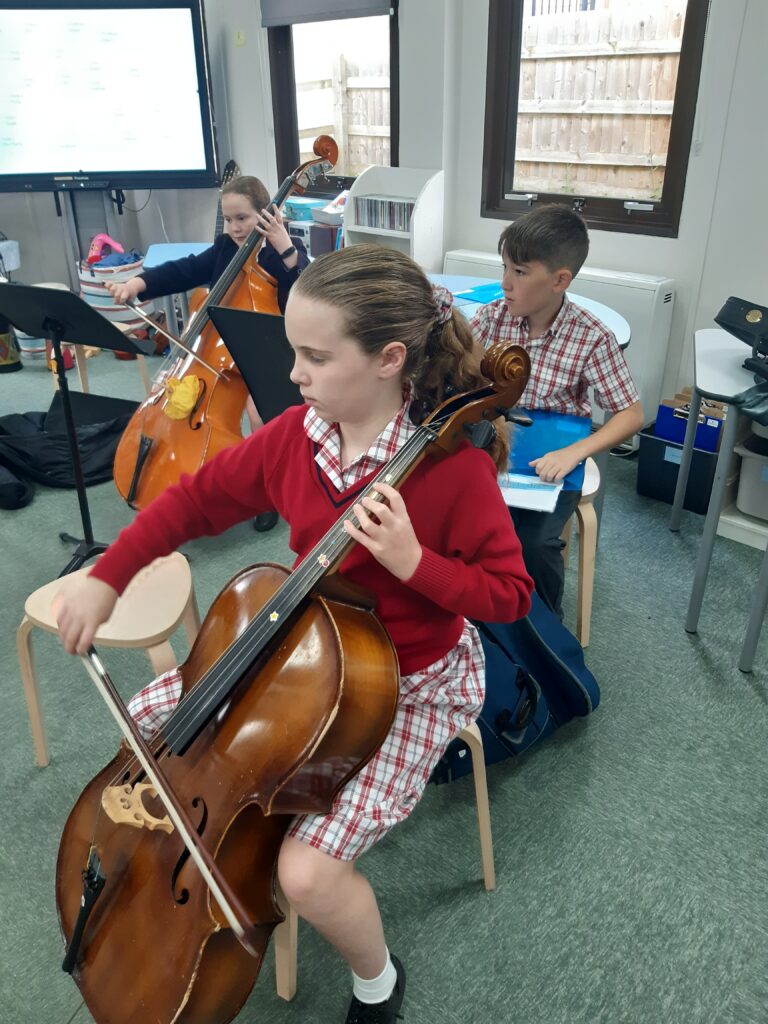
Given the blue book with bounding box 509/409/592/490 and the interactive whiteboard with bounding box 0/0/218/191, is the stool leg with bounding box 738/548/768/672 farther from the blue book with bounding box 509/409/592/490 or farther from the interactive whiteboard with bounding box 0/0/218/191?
the interactive whiteboard with bounding box 0/0/218/191

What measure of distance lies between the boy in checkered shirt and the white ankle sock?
2.94 feet

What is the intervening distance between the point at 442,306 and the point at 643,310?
204cm

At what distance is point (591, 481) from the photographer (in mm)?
1814

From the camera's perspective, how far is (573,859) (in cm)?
Result: 140

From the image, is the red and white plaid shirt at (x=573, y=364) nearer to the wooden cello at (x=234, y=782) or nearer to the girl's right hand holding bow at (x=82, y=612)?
the wooden cello at (x=234, y=782)

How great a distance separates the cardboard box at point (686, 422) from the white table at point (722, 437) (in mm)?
385

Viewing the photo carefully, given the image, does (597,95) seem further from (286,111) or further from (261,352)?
(261,352)

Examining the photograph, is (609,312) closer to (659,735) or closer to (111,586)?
(659,735)

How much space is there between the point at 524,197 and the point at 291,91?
1648 mm

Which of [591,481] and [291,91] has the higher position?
[291,91]

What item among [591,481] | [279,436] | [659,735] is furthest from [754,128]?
[279,436]

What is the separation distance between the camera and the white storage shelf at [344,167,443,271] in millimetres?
3389

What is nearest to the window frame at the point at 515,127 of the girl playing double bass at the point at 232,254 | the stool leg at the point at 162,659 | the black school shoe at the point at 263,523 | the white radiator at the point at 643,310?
the white radiator at the point at 643,310

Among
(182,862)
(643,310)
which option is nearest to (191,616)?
(182,862)
